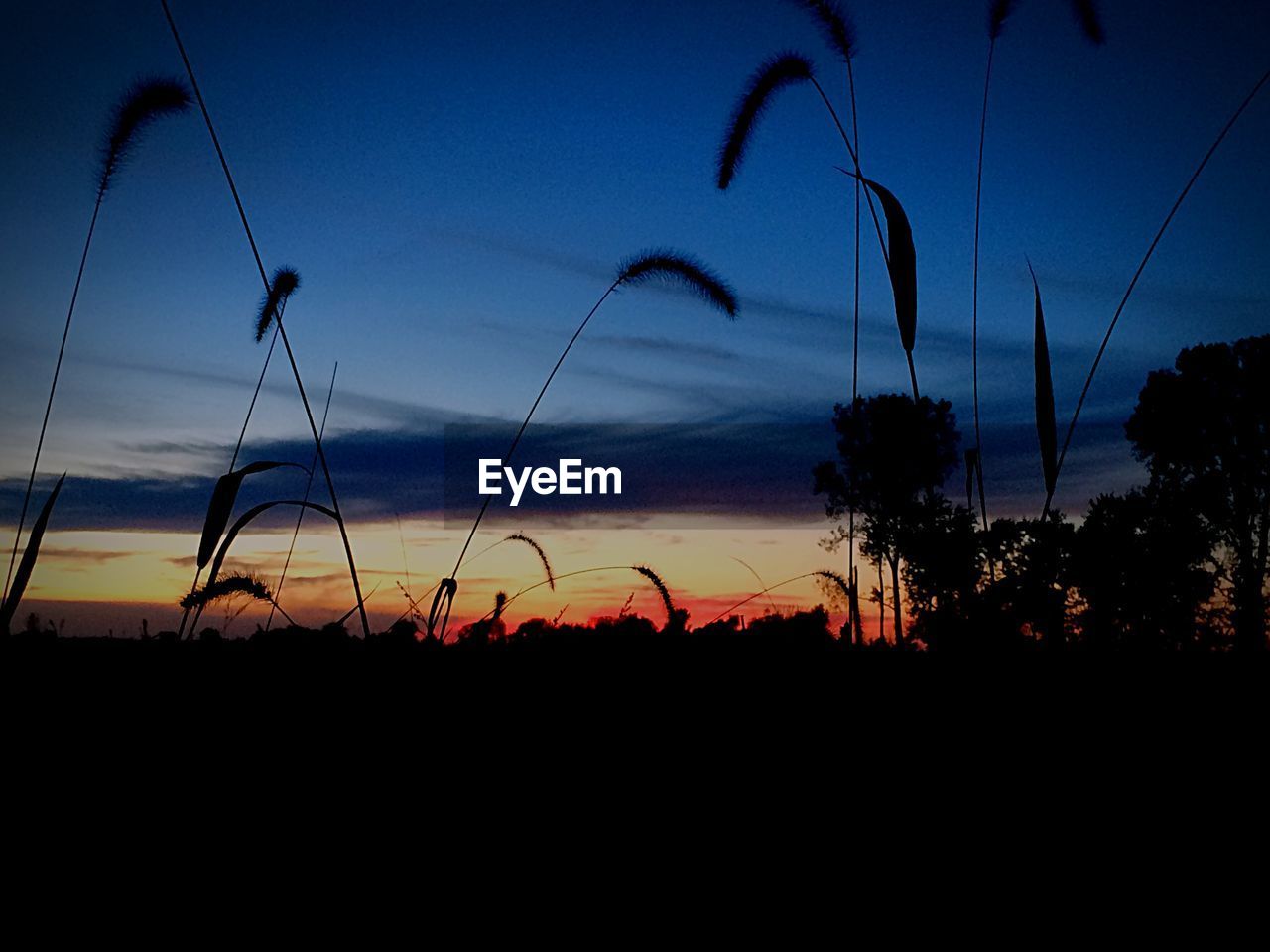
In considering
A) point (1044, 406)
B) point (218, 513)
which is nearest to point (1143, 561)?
point (1044, 406)

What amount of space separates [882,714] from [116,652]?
1.77 metres

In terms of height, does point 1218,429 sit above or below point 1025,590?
above

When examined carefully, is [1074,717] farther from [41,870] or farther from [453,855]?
[41,870]

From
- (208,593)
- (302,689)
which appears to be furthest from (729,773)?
(208,593)

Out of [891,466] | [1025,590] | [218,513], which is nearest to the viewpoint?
[218,513]

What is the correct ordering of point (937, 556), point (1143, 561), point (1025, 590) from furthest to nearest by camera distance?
1. point (1143, 561)
2. point (937, 556)
3. point (1025, 590)

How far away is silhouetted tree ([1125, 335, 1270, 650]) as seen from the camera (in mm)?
10969

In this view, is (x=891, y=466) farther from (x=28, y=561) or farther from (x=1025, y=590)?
(x=28, y=561)

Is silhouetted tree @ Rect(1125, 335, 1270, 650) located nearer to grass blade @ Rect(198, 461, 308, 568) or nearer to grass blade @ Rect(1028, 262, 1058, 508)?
grass blade @ Rect(1028, 262, 1058, 508)

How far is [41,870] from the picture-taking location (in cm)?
125

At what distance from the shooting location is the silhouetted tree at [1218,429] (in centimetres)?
1097

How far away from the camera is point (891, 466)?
1123cm

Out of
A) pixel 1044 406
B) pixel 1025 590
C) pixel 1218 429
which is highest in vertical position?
pixel 1218 429

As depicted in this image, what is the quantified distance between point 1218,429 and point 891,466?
15.5 feet
